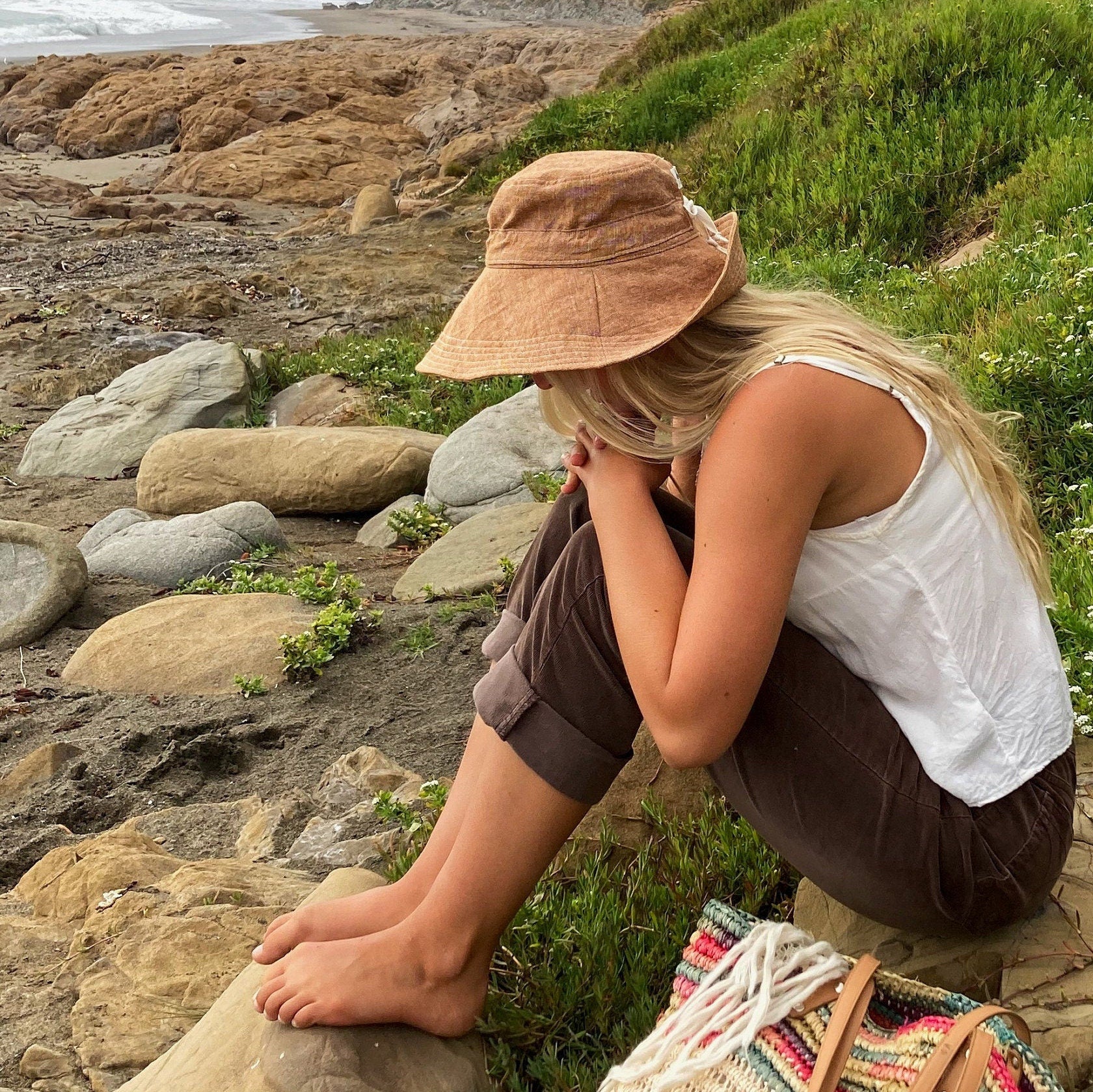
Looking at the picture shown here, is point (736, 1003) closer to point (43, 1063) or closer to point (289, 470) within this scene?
point (43, 1063)

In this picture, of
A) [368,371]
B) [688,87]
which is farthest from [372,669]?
[688,87]

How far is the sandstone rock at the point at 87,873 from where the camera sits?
9.75ft

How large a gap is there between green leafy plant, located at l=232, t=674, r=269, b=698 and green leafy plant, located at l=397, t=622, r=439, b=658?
1.74 ft

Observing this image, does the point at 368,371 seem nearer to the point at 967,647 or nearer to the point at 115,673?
the point at 115,673

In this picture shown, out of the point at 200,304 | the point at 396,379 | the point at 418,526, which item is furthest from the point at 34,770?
the point at 200,304

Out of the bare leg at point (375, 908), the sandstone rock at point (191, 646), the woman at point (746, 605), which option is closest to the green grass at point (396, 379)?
the sandstone rock at point (191, 646)

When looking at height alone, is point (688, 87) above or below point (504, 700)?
below

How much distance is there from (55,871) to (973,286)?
14.2 feet

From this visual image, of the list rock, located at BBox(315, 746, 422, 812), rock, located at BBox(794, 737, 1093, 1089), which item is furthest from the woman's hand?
rock, located at BBox(315, 746, 422, 812)

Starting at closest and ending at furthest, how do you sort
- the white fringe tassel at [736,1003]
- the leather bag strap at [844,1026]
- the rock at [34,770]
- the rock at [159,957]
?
the leather bag strap at [844,1026], the white fringe tassel at [736,1003], the rock at [159,957], the rock at [34,770]

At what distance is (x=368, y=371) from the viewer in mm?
8172

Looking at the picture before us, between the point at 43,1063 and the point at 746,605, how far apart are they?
5.62 feet

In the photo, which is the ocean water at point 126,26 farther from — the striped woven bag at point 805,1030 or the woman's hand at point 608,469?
the striped woven bag at point 805,1030

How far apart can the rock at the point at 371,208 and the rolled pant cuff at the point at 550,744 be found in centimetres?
1127
